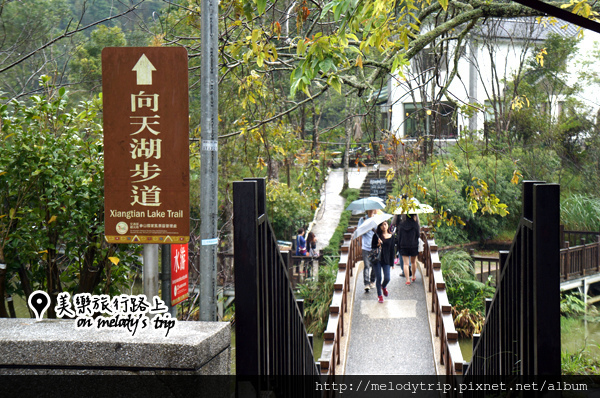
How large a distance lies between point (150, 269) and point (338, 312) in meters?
6.08

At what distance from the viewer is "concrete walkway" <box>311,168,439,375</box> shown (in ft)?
30.6

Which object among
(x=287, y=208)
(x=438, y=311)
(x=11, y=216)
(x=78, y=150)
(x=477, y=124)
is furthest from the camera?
(x=477, y=124)

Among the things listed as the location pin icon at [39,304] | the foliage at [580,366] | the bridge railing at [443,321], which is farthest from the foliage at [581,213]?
the location pin icon at [39,304]

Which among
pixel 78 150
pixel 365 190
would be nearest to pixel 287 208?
pixel 365 190

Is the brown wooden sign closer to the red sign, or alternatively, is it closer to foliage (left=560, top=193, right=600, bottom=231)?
the red sign

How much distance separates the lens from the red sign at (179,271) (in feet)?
19.7

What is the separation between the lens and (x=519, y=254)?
10.4ft

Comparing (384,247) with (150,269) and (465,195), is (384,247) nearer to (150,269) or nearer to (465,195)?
(150,269)

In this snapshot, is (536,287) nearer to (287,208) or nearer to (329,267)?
(329,267)

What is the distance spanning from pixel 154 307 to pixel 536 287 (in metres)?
1.83

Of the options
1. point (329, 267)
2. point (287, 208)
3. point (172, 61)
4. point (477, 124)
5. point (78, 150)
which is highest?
point (477, 124)

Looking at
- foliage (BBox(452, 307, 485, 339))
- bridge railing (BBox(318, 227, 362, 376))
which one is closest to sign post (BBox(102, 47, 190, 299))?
bridge railing (BBox(318, 227, 362, 376))

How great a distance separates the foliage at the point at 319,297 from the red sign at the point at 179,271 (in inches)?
392

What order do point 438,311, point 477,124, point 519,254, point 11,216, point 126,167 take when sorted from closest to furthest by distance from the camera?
1. point 519,254
2. point 126,167
3. point 11,216
4. point 438,311
5. point 477,124
